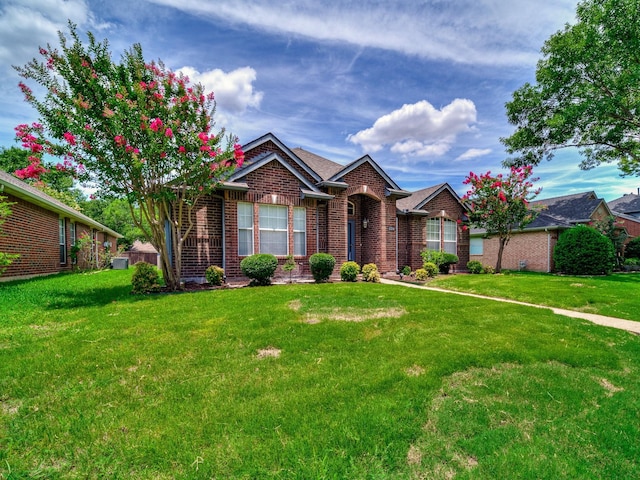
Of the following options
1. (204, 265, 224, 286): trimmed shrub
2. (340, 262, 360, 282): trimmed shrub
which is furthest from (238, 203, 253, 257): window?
(340, 262, 360, 282): trimmed shrub

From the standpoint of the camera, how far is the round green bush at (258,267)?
9805 millimetres

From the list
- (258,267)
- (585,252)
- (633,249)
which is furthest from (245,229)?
(633,249)

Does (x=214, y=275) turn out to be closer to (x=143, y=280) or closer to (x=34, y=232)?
(x=143, y=280)

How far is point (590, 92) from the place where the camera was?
1459 centimetres

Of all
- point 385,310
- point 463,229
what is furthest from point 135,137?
point 463,229

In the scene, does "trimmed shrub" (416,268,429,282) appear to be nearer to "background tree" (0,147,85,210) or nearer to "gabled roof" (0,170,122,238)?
"gabled roof" (0,170,122,238)

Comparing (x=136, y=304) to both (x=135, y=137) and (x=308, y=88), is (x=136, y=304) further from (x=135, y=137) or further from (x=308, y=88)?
(x=308, y=88)

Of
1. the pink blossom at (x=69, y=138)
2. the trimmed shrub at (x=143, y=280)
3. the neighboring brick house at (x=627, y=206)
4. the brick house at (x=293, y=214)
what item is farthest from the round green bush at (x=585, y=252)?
the pink blossom at (x=69, y=138)

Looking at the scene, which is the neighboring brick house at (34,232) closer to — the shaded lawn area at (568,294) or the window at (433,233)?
the shaded lawn area at (568,294)

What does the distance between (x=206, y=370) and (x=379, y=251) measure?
1134 cm

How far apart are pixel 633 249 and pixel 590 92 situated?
50.4ft

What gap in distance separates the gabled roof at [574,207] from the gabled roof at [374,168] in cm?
1203

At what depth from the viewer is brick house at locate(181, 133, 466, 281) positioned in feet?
34.6

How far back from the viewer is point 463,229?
1742 cm
